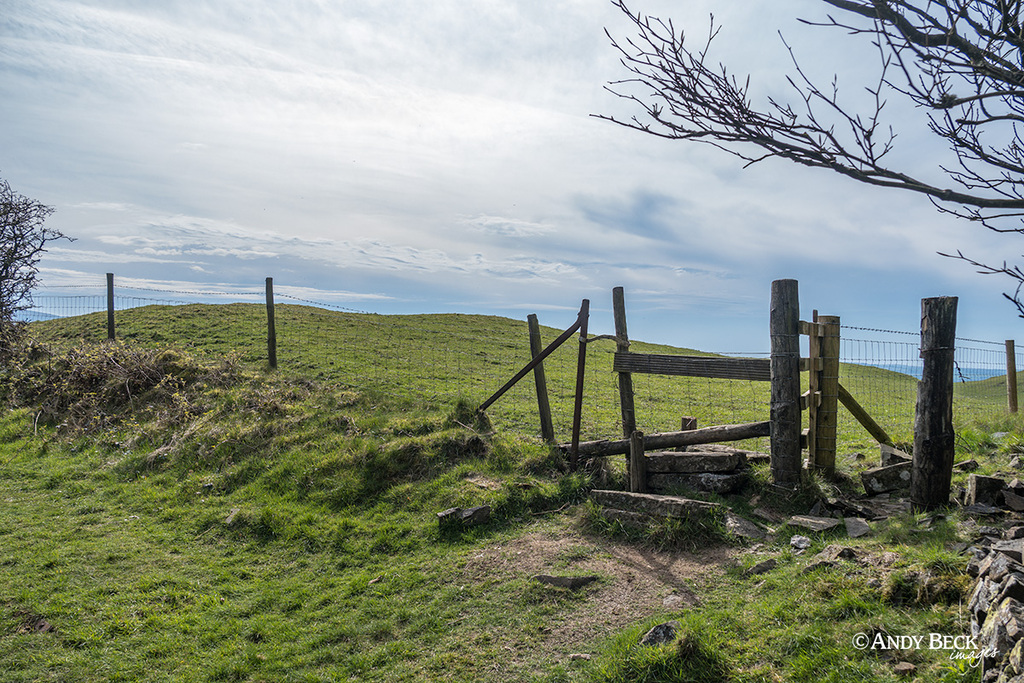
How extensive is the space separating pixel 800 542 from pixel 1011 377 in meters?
13.0

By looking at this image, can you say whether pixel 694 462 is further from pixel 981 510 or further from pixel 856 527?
pixel 981 510

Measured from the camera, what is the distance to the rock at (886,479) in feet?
25.3

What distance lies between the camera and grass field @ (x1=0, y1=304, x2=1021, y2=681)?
4746 mm

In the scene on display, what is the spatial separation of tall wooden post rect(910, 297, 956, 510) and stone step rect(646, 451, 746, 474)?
2072 mm

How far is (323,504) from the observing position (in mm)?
9172

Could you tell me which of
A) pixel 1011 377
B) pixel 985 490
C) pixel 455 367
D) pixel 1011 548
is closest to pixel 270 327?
pixel 455 367

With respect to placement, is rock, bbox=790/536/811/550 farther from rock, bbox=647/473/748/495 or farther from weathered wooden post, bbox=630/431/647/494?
weathered wooden post, bbox=630/431/647/494

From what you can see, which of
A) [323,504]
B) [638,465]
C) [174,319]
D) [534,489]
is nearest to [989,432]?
[638,465]

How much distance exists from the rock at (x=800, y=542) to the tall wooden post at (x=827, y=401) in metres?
2.19

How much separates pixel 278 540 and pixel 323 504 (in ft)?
3.09

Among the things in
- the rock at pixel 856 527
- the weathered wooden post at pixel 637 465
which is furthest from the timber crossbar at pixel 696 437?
the rock at pixel 856 527

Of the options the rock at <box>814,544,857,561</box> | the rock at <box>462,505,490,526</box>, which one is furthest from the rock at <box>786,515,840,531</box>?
the rock at <box>462,505,490,526</box>

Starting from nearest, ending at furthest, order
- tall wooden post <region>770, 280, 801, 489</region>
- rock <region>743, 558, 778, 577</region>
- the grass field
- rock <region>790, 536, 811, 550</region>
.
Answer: the grass field < rock <region>743, 558, 778, 577</region> < rock <region>790, 536, 811, 550</region> < tall wooden post <region>770, 280, 801, 489</region>

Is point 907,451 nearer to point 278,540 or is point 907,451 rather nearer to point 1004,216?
point 1004,216
